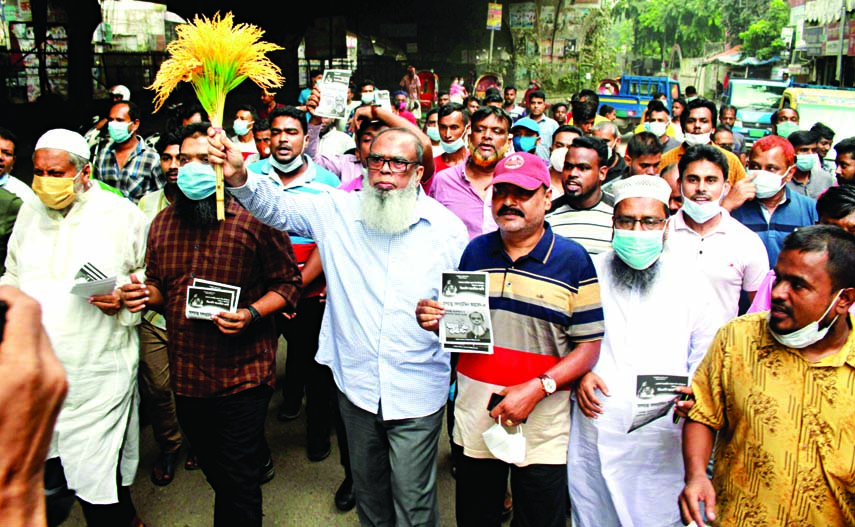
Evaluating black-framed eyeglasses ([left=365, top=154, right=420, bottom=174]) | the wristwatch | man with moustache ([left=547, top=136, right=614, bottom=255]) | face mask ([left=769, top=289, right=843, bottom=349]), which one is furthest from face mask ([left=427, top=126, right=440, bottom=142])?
face mask ([left=769, top=289, right=843, bottom=349])

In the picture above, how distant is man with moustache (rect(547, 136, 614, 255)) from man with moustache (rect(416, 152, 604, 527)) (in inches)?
36.3

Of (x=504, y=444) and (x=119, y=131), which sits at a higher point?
(x=119, y=131)

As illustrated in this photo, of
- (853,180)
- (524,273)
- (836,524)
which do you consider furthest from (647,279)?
(853,180)

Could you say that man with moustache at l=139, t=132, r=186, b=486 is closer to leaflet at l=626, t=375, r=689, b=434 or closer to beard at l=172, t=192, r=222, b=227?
beard at l=172, t=192, r=222, b=227

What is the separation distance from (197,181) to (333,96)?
7.70ft

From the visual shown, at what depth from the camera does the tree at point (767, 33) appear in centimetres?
5903

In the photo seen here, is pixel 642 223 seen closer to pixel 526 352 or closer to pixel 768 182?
pixel 526 352

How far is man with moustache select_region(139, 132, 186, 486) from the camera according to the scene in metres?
4.35

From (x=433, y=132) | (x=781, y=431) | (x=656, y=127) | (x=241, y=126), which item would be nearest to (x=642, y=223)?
(x=781, y=431)

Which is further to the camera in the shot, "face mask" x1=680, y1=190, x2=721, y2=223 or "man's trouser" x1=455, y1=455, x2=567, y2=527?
"face mask" x1=680, y1=190, x2=721, y2=223

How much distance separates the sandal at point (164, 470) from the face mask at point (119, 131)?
2.98m

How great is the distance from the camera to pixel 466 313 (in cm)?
280

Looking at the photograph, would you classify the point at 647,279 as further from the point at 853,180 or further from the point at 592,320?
the point at 853,180

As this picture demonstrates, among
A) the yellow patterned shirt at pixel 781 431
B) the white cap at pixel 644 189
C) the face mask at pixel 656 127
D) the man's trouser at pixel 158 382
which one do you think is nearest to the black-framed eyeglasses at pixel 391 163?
the white cap at pixel 644 189
